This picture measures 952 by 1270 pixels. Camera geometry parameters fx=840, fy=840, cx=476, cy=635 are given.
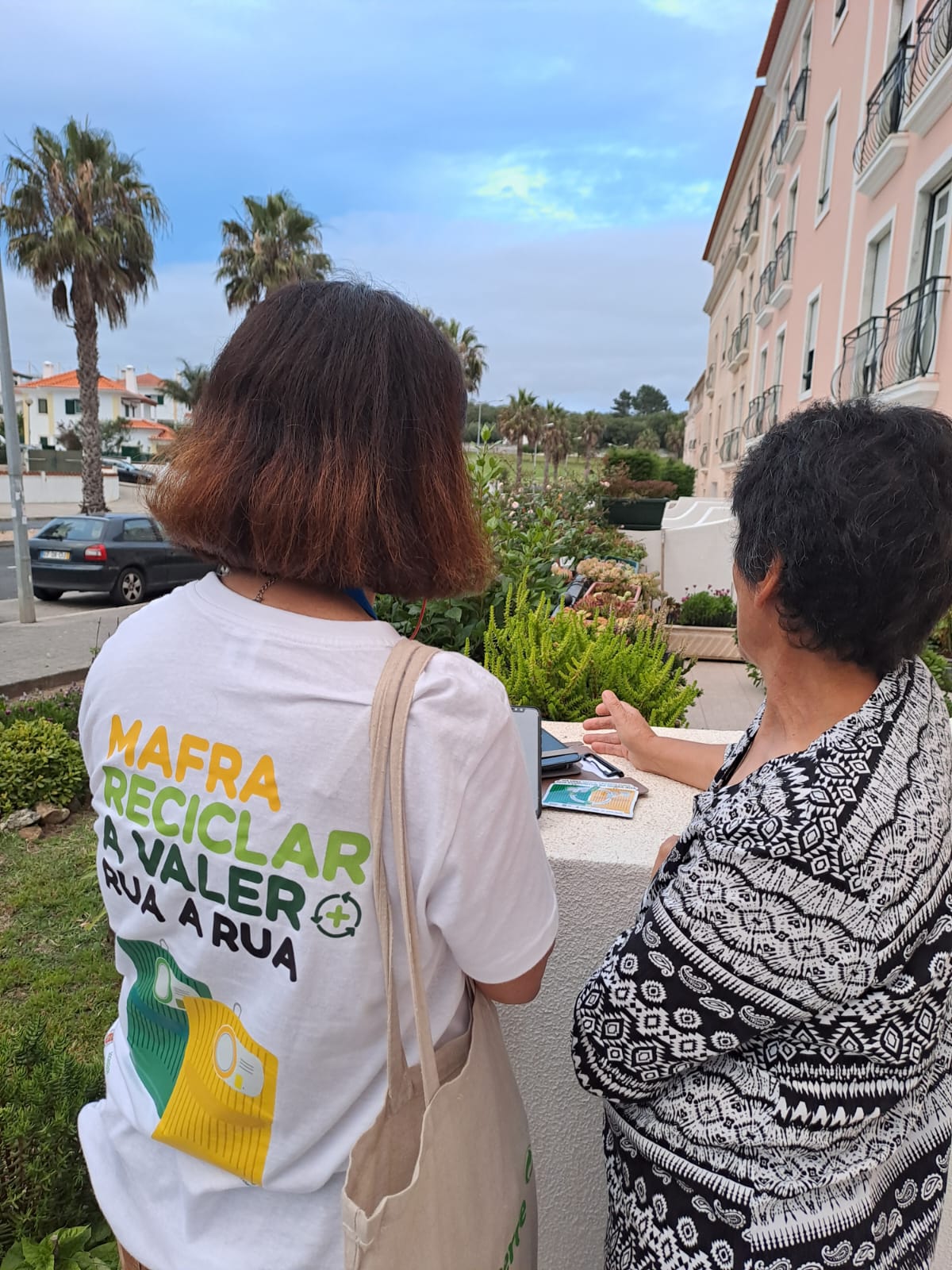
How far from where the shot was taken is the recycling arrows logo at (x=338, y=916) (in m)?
0.89

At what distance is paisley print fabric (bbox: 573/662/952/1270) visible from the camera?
960mm

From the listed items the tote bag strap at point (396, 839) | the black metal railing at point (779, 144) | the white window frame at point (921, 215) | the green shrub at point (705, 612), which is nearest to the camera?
the tote bag strap at point (396, 839)

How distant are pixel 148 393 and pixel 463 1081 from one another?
97166 mm

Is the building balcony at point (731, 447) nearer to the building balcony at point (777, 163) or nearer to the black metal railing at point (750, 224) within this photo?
the black metal railing at point (750, 224)

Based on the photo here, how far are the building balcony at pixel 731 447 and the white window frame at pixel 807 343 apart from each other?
25.6ft

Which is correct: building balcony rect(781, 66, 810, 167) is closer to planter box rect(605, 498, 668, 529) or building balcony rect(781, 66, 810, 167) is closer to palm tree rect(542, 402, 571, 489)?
planter box rect(605, 498, 668, 529)

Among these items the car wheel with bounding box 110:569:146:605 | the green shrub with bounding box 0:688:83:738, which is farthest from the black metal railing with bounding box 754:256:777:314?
the green shrub with bounding box 0:688:83:738

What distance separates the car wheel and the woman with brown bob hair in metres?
14.6

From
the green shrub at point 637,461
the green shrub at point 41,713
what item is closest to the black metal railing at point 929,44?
the green shrub at point 41,713

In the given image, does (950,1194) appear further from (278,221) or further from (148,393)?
(148,393)

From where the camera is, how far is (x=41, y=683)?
8242 millimetres

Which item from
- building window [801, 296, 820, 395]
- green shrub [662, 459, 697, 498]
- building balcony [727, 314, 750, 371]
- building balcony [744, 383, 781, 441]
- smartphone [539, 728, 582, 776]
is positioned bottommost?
smartphone [539, 728, 582, 776]

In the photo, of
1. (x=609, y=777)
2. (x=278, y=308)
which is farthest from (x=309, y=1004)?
(x=609, y=777)

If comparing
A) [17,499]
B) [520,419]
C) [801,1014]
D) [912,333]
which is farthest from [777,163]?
[520,419]
